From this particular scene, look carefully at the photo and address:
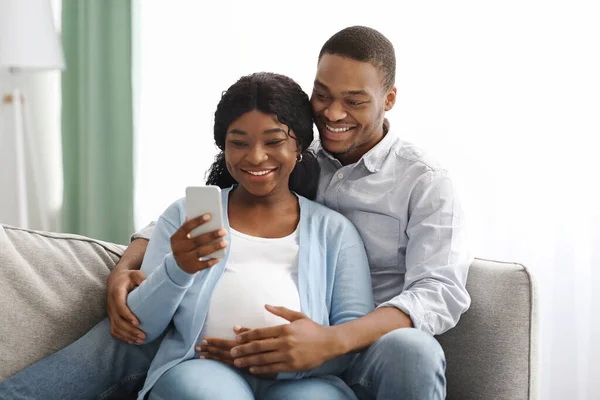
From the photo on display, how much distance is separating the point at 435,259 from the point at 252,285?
1.26 ft

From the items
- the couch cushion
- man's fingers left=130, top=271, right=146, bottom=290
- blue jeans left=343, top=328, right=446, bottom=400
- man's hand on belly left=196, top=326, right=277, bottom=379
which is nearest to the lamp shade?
the couch cushion

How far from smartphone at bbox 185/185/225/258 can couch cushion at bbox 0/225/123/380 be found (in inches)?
18.3

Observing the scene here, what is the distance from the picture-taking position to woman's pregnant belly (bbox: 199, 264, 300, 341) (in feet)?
5.13

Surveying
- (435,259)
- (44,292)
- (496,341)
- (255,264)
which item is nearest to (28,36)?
(44,292)

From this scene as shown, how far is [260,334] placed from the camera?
1470mm

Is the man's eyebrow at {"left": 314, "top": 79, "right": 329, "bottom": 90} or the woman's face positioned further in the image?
the man's eyebrow at {"left": 314, "top": 79, "right": 329, "bottom": 90}

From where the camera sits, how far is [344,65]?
1753 millimetres

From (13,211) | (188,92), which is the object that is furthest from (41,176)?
(188,92)

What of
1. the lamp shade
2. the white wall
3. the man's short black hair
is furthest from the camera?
the white wall

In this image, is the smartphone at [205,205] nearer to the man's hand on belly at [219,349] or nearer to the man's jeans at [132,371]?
the man's hand on belly at [219,349]

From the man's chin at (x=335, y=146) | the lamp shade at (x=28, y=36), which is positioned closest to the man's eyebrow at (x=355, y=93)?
the man's chin at (x=335, y=146)

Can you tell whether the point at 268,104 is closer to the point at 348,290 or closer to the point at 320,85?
the point at 320,85

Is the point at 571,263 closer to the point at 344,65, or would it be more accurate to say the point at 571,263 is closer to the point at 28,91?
the point at 344,65

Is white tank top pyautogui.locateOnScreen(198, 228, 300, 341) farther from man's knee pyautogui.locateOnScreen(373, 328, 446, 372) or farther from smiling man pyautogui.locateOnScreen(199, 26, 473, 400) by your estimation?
man's knee pyautogui.locateOnScreen(373, 328, 446, 372)
